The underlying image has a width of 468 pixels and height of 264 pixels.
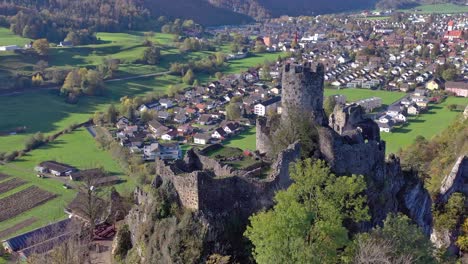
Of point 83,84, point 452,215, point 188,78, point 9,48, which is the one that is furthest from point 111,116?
point 452,215

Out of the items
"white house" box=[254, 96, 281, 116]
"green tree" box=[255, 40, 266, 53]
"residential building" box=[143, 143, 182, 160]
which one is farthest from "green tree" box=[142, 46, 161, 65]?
"residential building" box=[143, 143, 182, 160]

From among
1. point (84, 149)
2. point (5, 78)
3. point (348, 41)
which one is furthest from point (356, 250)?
point (348, 41)

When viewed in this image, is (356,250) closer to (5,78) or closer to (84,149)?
(84,149)

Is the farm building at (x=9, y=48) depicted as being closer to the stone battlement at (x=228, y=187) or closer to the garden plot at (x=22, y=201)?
the garden plot at (x=22, y=201)

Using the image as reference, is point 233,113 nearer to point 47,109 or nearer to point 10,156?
point 47,109

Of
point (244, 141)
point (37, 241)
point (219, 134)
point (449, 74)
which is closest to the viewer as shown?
point (37, 241)

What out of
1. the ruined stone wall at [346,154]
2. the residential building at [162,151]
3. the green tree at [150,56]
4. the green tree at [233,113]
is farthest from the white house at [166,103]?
the ruined stone wall at [346,154]
